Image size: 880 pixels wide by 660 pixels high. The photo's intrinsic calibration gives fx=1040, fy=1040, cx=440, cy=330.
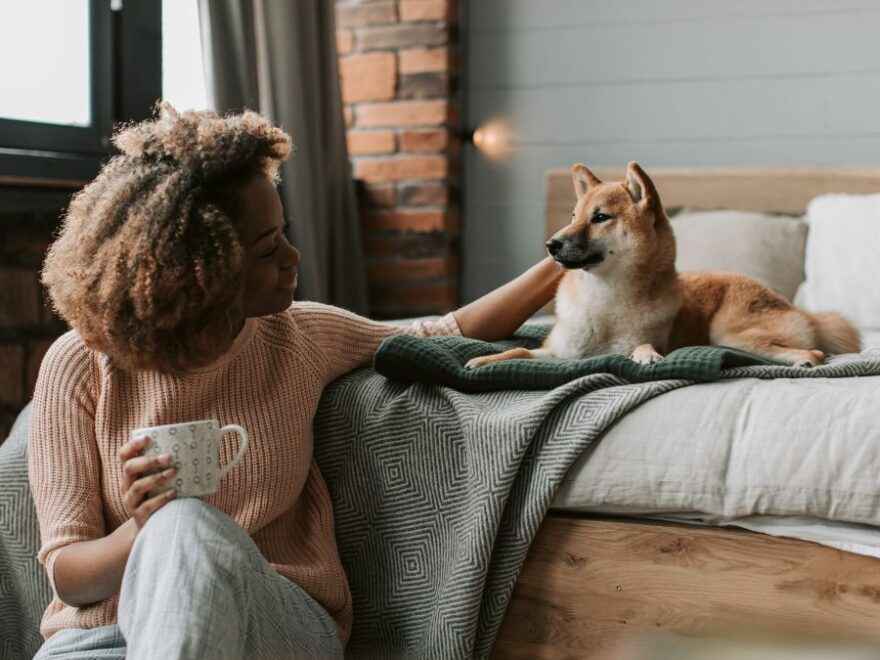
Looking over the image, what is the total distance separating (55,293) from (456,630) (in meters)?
0.61

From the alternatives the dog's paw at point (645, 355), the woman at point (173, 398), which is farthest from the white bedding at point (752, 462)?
the woman at point (173, 398)

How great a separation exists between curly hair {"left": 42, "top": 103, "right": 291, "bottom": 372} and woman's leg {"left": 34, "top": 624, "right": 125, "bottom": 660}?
296 mm

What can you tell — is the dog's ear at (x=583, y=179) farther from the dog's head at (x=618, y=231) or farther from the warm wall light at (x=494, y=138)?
the warm wall light at (x=494, y=138)

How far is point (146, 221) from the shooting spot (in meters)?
1.12

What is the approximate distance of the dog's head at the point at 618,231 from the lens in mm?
1601

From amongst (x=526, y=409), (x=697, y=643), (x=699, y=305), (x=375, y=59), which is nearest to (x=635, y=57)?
(x=375, y=59)

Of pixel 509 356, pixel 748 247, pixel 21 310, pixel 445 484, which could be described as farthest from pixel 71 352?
pixel 748 247

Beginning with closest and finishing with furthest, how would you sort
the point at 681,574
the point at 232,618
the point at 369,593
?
the point at 232,618 < the point at 681,574 < the point at 369,593

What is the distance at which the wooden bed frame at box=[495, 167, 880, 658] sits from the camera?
1149 millimetres

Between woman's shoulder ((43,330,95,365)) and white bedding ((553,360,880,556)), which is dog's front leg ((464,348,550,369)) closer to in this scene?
white bedding ((553,360,880,556))

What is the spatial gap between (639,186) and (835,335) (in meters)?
0.43

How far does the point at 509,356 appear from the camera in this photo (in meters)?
1.54

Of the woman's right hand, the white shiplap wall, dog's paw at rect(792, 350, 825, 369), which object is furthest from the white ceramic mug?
the white shiplap wall

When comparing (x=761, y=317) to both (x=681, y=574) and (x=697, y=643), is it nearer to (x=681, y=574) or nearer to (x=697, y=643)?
(x=681, y=574)
